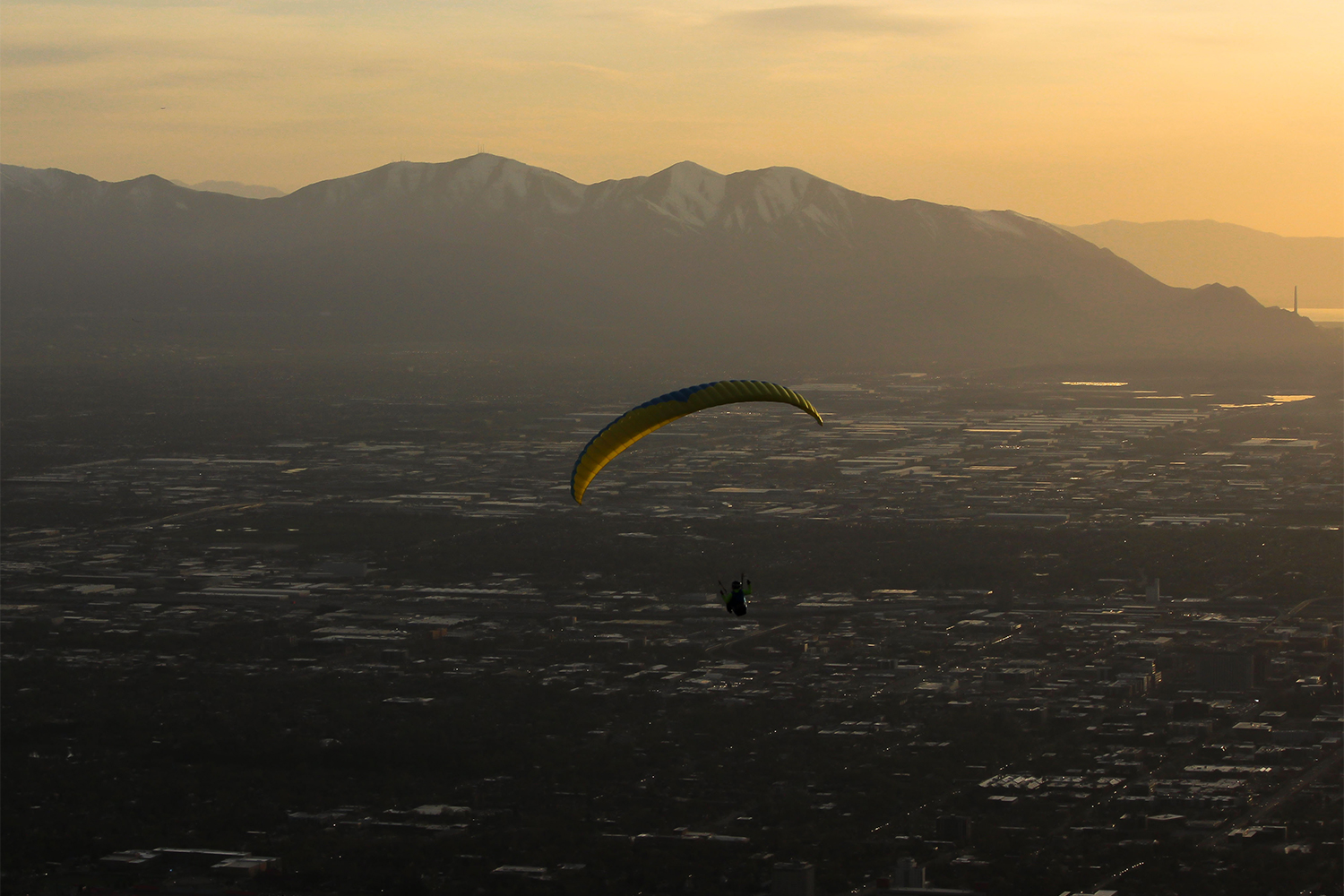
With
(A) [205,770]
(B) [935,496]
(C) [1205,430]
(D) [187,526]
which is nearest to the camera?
(A) [205,770]

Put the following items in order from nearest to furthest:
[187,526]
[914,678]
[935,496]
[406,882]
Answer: [406,882], [914,678], [187,526], [935,496]

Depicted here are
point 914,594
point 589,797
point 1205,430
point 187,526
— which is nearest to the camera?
point 589,797

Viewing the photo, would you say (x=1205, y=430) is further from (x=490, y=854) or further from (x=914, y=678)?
(x=490, y=854)

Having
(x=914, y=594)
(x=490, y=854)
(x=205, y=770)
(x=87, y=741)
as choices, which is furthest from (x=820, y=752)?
(x=914, y=594)

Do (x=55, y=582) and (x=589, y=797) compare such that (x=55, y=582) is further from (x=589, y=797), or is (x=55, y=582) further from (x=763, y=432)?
(x=763, y=432)

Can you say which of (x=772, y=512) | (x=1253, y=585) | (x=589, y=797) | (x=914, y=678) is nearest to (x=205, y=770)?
(x=589, y=797)

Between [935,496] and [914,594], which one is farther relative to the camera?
[935,496]
